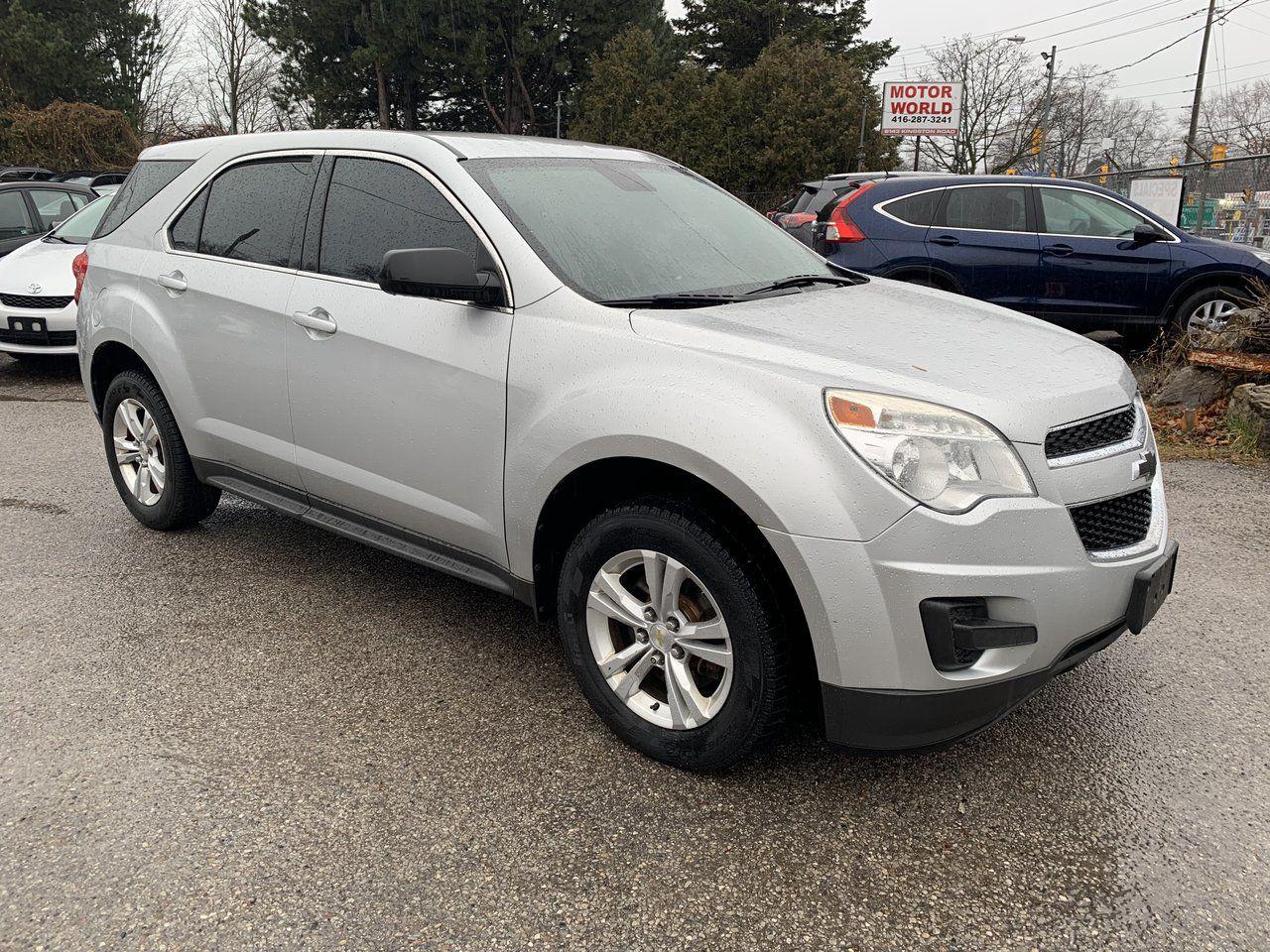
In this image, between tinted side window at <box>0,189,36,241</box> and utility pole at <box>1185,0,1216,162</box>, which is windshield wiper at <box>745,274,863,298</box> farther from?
utility pole at <box>1185,0,1216,162</box>

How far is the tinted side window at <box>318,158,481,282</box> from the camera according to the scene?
348cm

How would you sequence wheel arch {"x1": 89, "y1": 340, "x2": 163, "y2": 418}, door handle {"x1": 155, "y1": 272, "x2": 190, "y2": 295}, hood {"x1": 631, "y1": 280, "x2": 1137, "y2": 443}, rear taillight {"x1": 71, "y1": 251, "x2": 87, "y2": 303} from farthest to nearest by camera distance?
rear taillight {"x1": 71, "y1": 251, "x2": 87, "y2": 303}, wheel arch {"x1": 89, "y1": 340, "x2": 163, "y2": 418}, door handle {"x1": 155, "y1": 272, "x2": 190, "y2": 295}, hood {"x1": 631, "y1": 280, "x2": 1137, "y2": 443}

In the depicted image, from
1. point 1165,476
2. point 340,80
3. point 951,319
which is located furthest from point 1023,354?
point 340,80

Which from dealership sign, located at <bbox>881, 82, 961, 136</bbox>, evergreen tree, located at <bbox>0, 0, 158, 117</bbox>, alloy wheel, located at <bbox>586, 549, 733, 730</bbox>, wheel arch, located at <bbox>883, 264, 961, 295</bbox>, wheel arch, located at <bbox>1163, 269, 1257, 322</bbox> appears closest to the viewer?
alloy wheel, located at <bbox>586, 549, 733, 730</bbox>

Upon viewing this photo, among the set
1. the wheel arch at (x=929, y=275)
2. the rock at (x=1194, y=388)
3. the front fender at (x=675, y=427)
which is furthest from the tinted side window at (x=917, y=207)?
the front fender at (x=675, y=427)

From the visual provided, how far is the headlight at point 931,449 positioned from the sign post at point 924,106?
29258mm

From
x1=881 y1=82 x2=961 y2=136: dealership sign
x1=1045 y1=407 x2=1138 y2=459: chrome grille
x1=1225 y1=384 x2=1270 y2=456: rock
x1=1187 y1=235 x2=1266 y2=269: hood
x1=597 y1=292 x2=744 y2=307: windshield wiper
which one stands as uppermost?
x1=881 y1=82 x2=961 y2=136: dealership sign

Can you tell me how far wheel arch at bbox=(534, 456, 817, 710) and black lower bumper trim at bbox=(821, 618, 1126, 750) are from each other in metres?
0.17

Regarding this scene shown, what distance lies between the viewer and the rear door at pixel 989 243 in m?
9.65

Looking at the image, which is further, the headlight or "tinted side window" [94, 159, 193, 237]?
"tinted side window" [94, 159, 193, 237]

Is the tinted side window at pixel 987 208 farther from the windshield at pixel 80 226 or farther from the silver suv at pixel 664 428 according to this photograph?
the windshield at pixel 80 226

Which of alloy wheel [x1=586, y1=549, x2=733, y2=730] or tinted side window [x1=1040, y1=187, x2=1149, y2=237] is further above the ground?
tinted side window [x1=1040, y1=187, x2=1149, y2=237]

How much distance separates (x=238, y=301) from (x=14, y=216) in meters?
8.88

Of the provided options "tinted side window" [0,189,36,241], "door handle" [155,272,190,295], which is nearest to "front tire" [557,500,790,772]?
"door handle" [155,272,190,295]
